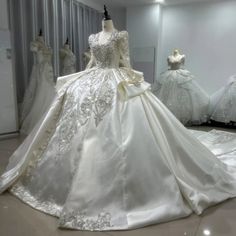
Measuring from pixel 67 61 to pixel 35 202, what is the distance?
2.76m

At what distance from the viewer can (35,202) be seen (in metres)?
1.76

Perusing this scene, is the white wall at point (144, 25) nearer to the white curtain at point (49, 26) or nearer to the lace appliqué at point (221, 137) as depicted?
the white curtain at point (49, 26)

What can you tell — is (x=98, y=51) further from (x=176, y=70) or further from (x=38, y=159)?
(x=176, y=70)

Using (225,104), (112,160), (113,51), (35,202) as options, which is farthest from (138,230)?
(225,104)

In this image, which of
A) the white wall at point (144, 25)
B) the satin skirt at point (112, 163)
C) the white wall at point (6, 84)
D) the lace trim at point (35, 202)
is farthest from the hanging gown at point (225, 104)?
the lace trim at point (35, 202)

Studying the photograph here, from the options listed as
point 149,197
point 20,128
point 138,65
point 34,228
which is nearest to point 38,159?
point 34,228

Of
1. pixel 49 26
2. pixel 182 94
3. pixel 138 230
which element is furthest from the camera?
pixel 182 94

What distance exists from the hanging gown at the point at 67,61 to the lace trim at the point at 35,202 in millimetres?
2478

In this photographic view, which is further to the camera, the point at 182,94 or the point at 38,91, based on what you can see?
the point at 182,94

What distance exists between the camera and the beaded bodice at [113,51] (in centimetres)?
208

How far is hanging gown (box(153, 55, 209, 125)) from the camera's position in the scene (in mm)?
4465

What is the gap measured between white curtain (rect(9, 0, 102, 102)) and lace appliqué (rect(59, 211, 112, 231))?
115 inches

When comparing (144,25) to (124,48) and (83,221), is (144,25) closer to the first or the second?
(124,48)

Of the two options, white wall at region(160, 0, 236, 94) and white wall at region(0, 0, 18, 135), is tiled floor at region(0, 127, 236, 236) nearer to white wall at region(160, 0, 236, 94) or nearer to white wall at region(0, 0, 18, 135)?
white wall at region(0, 0, 18, 135)
